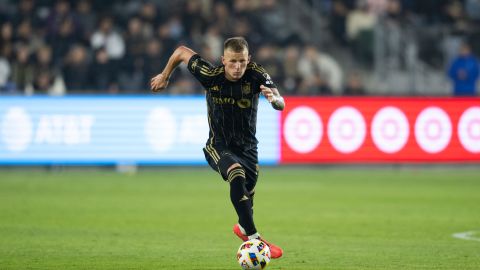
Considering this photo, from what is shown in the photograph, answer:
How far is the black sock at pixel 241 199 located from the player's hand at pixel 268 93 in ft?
2.21

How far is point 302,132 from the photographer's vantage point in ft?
65.0

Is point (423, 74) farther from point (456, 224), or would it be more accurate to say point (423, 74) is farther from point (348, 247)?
point (348, 247)

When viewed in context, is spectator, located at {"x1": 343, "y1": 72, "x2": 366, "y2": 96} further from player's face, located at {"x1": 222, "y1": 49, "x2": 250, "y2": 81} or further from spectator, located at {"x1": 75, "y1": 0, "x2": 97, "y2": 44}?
player's face, located at {"x1": 222, "y1": 49, "x2": 250, "y2": 81}

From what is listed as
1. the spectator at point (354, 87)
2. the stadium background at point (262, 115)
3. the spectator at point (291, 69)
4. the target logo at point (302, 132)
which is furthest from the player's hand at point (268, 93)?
the spectator at point (291, 69)

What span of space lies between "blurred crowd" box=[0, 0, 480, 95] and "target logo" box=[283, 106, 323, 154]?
1400mm

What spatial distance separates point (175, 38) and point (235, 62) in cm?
1418

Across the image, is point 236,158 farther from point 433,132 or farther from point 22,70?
point 22,70

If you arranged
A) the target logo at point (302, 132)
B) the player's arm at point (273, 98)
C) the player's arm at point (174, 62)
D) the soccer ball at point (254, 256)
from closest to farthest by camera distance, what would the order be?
the soccer ball at point (254, 256)
the player's arm at point (273, 98)
the player's arm at point (174, 62)
the target logo at point (302, 132)

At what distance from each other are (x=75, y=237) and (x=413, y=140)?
36.6 feet

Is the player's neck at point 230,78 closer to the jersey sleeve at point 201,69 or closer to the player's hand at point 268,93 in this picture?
the jersey sleeve at point 201,69

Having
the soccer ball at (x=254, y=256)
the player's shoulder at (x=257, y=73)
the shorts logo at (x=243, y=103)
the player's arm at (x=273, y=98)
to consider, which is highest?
the player's shoulder at (x=257, y=73)

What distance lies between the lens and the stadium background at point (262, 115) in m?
13.7

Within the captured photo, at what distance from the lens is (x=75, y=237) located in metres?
10.1

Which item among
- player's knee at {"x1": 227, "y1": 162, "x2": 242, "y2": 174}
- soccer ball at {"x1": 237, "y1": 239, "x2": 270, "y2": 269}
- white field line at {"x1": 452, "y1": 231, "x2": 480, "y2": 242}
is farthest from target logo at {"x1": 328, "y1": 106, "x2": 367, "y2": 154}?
soccer ball at {"x1": 237, "y1": 239, "x2": 270, "y2": 269}
